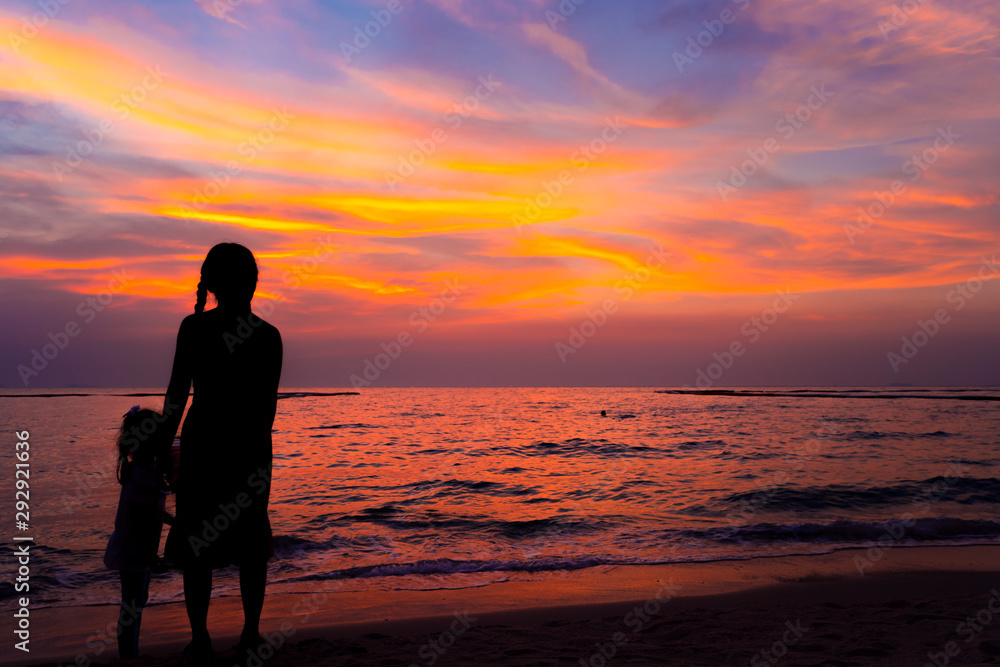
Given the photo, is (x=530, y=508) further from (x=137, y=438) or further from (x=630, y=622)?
(x=137, y=438)

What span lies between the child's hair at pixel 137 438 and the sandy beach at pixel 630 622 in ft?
5.25

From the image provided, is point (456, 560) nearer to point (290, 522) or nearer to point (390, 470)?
point (290, 522)

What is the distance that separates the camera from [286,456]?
22547 mm

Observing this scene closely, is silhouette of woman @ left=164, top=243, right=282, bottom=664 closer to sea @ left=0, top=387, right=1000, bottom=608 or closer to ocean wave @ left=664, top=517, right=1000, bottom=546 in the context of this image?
sea @ left=0, top=387, right=1000, bottom=608

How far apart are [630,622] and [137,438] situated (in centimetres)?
499

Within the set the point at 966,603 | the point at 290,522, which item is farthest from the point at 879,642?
the point at 290,522

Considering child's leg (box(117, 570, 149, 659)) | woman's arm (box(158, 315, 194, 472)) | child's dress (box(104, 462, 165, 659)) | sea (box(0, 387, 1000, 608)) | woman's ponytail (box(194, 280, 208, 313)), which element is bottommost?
sea (box(0, 387, 1000, 608))

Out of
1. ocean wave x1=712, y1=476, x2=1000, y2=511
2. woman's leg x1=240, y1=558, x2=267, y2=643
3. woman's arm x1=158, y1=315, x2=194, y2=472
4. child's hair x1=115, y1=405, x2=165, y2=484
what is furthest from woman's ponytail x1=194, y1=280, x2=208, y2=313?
ocean wave x1=712, y1=476, x2=1000, y2=511

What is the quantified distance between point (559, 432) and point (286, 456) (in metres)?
16.8

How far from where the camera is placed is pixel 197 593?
139 inches

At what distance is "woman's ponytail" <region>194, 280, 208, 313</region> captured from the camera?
→ 361 cm

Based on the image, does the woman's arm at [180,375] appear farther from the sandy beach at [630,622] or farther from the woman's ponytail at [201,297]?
the sandy beach at [630,622]

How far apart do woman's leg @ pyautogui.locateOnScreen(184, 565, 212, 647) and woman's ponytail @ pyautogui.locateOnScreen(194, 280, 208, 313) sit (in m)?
1.49

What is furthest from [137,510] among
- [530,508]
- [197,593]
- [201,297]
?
[530,508]
